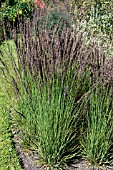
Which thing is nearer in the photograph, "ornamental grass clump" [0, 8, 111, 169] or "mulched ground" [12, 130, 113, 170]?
"ornamental grass clump" [0, 8, 111, 169]

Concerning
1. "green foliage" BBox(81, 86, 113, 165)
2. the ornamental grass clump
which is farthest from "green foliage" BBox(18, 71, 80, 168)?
"green foliage" BBox(81, 86, 113, 165)

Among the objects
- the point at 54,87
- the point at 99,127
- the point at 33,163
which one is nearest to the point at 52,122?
the point at 54,87

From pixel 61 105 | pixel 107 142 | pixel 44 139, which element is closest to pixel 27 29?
pixel 61 105

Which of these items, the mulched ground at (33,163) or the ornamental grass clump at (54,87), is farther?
the mulched ground at (33,163)

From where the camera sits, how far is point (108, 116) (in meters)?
3.57

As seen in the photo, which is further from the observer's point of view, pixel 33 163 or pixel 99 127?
pixel 33 163

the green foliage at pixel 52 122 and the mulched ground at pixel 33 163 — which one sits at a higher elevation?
the green foliage at pixel 52 122

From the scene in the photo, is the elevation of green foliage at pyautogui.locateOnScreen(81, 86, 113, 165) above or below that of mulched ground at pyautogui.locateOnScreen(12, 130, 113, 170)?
above

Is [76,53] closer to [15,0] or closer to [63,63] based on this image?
[63,63]

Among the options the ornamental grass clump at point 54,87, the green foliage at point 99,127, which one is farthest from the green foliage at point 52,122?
the green foliage at point 99,127

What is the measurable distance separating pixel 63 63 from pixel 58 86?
0.97 ft

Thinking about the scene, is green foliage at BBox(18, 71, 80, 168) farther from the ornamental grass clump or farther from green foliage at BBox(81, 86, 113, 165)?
green foliage at BBox(81, 86, 113, 165)

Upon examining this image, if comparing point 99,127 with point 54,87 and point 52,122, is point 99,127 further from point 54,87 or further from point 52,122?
point 54,87

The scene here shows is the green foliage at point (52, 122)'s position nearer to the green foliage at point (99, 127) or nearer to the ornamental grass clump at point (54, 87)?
the ornamental grass clump at point (54, 87)
